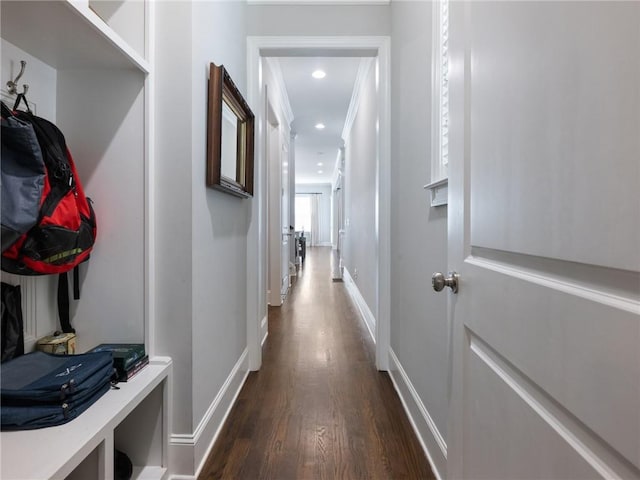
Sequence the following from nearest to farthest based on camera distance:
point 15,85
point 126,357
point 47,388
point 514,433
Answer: point 514,433
point 47,388
point 15,85
point 126,357

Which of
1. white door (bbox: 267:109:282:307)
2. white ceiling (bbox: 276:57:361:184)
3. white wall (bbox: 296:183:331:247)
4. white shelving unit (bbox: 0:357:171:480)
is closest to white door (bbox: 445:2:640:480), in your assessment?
white shelving unit (bbox: 0:357:171:480)

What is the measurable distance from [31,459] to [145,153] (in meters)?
0.95

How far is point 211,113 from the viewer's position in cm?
150

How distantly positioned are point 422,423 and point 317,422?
520mm

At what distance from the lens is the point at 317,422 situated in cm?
173

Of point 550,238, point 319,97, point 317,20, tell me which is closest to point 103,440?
point 550,238

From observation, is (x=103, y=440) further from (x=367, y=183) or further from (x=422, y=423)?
(x=367, y=183)

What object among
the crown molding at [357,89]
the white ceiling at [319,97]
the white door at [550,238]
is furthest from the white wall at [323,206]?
the white door at [550,238]

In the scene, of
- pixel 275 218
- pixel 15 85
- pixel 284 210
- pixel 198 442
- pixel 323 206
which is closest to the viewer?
pixel 15 85

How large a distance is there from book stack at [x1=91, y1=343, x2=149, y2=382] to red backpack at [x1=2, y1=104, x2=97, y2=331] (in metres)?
0.34

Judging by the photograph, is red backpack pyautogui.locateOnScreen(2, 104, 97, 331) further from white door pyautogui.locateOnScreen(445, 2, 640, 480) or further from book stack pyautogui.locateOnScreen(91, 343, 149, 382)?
white door pyautogui.locateOnScreen(445, 2, 640, 480)

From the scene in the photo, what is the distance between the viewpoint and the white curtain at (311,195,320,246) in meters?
13.8

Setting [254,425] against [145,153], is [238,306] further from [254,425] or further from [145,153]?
[145,153]

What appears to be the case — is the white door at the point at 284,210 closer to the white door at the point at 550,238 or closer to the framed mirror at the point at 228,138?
the framed mirror at the point at 228,138
